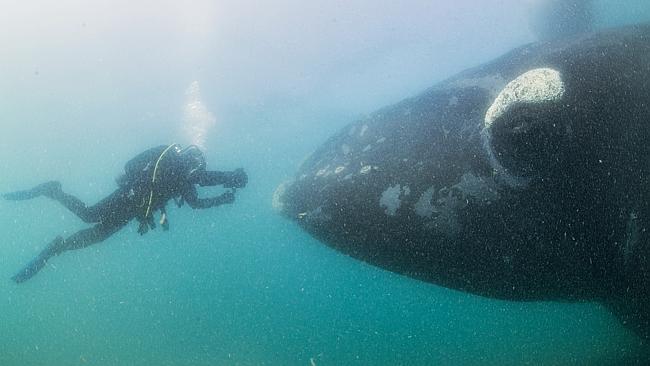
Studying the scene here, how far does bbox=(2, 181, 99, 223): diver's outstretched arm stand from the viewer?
8.24 metres

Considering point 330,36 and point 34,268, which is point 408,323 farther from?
point 34,268

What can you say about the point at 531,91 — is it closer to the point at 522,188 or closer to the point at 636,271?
the point at 522,188

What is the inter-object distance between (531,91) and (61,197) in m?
8.90

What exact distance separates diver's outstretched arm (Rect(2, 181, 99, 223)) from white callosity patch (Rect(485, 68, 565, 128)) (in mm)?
7160

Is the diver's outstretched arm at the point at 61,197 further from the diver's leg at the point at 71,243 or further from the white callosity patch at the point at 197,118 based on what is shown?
the white callosity patch at the point at 197,118

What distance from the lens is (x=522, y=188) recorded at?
13.9 ft

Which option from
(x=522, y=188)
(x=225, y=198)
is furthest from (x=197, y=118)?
(x=522, y=188)

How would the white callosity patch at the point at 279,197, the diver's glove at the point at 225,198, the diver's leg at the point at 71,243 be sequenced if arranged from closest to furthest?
the white callosity patch at the point at 279,197 < the diver's glove at the point at 225,198 < the diver's leg at the point at 71,243

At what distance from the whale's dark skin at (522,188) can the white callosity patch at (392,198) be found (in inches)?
0.5

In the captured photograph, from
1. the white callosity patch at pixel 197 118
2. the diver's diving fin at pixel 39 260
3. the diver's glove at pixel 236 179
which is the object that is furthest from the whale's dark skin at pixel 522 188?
the white callosity patch at pixel 197 118

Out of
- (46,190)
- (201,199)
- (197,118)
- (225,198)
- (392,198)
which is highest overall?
(197,118)

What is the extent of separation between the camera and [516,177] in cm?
424

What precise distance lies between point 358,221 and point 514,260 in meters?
1.67

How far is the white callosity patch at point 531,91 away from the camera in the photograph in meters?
3.88
